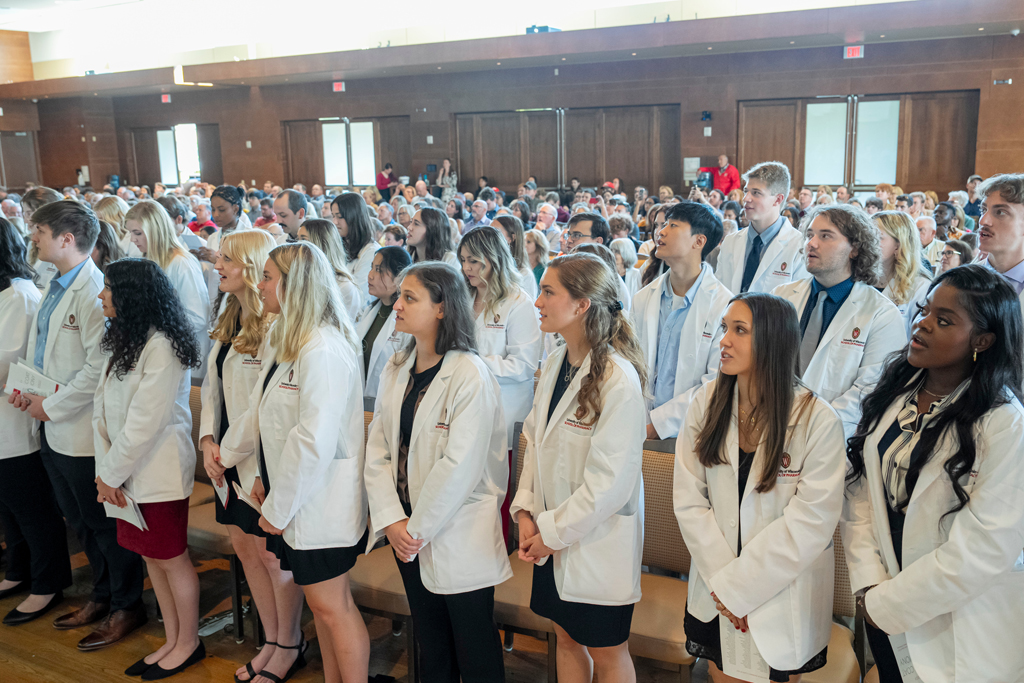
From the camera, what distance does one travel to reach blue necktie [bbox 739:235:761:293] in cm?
455

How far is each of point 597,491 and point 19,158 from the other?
2701 centimetres

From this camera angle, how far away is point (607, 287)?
2.41 meters

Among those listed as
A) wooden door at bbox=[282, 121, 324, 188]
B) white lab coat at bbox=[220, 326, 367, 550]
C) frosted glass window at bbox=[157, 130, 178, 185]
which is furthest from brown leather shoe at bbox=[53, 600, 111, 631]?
frosted glass window at bbox=[157, 130, 178, 185]

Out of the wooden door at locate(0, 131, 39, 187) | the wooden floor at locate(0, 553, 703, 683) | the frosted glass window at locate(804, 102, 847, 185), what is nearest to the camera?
the wooden floor at locate(0, 553, 703, 683)

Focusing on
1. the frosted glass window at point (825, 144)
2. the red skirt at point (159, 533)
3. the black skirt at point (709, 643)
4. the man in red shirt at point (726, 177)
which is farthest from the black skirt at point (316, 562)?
the frosted glass window at point (825, 144)

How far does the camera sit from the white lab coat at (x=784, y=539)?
1980 mm

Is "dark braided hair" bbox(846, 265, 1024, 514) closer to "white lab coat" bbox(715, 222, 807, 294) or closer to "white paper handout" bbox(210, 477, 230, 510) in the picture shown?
"white paper handout" bbox(210, 477, 230, 510)

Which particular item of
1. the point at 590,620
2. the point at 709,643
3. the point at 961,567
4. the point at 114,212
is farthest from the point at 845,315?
the point at 114,212

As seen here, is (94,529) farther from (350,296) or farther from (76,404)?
(350,296)

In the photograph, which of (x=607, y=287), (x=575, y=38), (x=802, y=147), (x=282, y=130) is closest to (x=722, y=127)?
(x=802, y=147)

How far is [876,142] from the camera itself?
14.3 meters

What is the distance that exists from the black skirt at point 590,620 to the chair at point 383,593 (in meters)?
0.71

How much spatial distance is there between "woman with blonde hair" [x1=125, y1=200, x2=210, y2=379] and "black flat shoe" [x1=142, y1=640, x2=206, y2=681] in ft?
5.37

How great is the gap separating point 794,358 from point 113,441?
254cm
